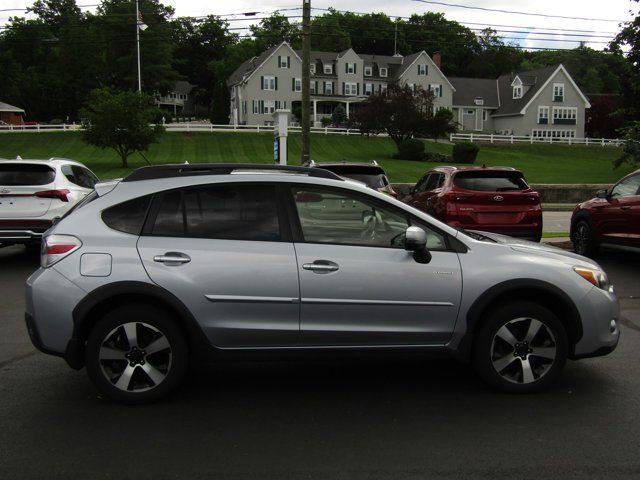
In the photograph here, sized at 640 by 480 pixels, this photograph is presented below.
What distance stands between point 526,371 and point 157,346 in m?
2.74

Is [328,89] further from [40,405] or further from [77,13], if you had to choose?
[40,405]

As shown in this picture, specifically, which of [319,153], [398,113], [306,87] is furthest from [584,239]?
[319,153]

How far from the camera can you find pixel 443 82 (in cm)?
7831

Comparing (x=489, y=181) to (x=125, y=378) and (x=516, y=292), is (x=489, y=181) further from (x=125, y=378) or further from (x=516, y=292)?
(x=125, y=378)

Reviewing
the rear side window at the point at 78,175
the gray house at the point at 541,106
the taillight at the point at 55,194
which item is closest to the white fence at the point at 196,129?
the gray house at the point at 541,106

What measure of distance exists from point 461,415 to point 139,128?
39.2 metres

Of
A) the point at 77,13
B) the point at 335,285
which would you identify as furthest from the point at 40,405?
the point at 77,13

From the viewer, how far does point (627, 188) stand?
35.9ft

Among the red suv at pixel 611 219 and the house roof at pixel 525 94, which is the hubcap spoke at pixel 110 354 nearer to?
the red suv at pixel 611 219

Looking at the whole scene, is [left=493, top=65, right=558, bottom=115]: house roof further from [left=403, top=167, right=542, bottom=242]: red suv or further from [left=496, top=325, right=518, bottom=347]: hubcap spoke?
[left=496, top=325, right=518, bottom=347]: hubcap spoke

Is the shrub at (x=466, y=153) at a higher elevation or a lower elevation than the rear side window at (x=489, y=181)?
higher

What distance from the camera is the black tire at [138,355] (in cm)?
463

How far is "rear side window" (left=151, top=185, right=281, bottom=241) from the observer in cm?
477

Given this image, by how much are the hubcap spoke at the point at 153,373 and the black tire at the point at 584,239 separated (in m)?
9.01
